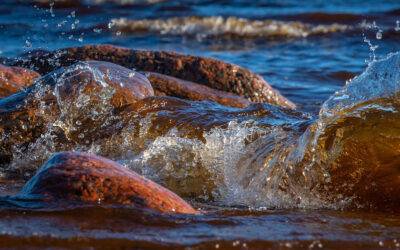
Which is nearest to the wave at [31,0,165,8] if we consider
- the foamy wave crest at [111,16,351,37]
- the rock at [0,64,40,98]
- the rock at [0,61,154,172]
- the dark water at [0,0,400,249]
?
the dark water at [0,0,400,249]

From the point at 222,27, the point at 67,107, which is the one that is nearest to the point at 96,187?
the point at 67,107

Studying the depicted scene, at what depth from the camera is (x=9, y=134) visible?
577 cm

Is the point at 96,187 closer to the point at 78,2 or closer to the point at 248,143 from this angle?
the point at 248,143

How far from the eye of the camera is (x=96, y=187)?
392 centimetres

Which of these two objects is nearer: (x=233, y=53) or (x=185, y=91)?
(x=185, y=91)

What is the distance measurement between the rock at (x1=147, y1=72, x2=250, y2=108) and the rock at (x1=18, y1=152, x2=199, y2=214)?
293cm

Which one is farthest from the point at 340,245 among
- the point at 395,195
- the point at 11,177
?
the point at 11,177

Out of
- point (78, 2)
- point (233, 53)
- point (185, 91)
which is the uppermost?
point (185, 91)

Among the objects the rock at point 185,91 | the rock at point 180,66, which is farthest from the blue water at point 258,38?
the rock at point 185,91

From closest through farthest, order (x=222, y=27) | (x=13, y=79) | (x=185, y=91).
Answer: (x=13, y=79) < (x=185, y=91) < (x=222, y=27)

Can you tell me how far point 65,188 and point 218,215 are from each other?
66 centimetres

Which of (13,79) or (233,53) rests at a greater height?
(13,79)

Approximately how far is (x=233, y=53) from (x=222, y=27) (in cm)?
281

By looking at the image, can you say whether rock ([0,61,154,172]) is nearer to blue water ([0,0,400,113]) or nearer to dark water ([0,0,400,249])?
dark water ([0,0,400,249])
